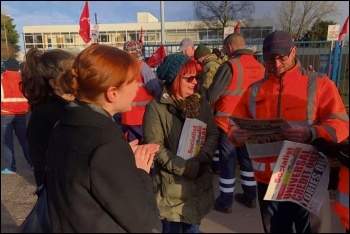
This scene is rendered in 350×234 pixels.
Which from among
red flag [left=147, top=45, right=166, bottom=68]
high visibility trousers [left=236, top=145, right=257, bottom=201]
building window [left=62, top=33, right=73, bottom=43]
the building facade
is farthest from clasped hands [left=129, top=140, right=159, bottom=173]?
building window [left=62, top=33, right=73, bottom=43]

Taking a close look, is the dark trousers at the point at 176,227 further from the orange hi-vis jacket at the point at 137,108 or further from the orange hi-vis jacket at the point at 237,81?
the orange hi-vis jacket at the point at 137,108

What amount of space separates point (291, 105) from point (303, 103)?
6cm

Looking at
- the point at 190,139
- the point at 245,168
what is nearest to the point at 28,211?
the point at 190,139

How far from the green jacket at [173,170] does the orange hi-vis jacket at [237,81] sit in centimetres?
111

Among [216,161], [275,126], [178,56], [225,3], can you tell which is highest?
[225,3]

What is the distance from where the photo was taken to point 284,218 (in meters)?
1.79

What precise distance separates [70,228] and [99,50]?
632 millimetres

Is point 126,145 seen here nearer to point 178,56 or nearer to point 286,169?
point 286,169

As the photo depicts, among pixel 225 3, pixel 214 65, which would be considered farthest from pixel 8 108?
pixel 225 3

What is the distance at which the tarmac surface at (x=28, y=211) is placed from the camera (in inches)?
59.5

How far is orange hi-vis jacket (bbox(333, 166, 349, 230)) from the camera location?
1292 millimetres

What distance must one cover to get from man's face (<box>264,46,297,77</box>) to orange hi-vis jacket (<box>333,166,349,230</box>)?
63 cm

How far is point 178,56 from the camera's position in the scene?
2029mm

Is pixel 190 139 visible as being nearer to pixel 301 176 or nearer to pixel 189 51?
pixel 301 176
